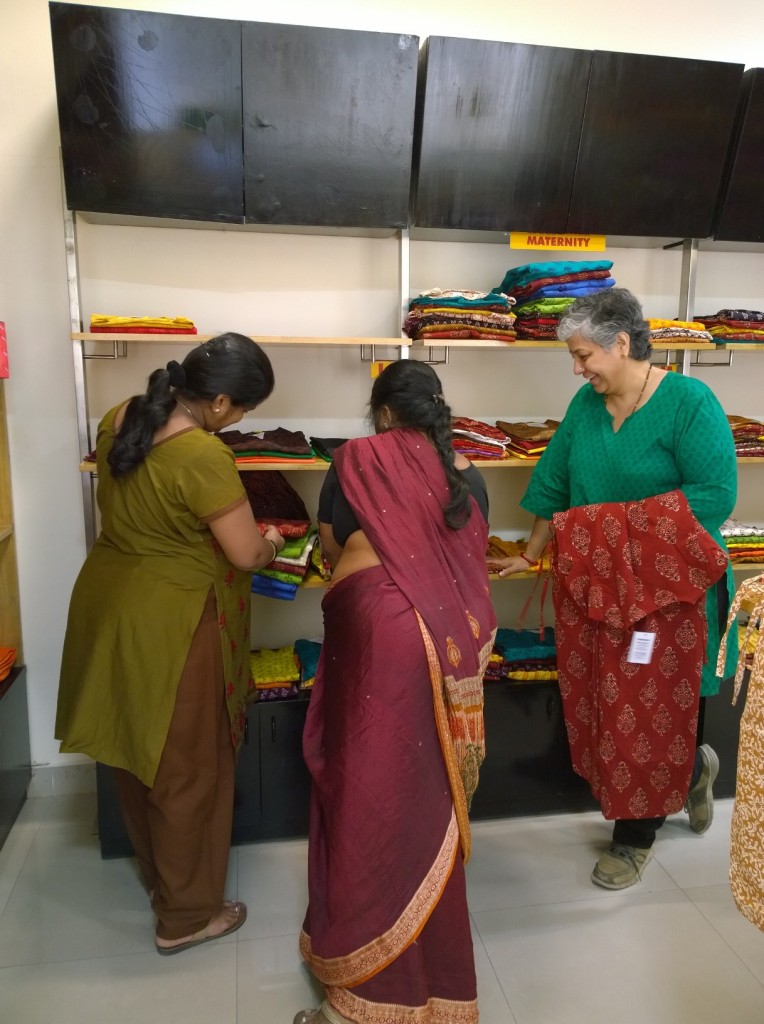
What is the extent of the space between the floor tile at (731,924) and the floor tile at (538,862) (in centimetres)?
9

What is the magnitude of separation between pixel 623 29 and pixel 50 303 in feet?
7.06

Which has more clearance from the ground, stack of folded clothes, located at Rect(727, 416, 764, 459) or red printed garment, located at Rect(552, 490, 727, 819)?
stack of folded clothes, located at Rect(727, 416, 764, 459)

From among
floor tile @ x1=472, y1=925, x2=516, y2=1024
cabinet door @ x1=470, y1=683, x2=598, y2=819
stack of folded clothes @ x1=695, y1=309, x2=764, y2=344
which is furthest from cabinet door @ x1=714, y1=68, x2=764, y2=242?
floor tile @ x1=472, y1=925, x2=516, y2=1024

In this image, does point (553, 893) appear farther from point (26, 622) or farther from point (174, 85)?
point (174, 85)

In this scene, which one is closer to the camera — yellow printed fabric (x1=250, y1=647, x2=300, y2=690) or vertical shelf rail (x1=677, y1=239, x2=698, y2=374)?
yellow printed fabric (x1=250, y1=647, x2=300, y2=690)

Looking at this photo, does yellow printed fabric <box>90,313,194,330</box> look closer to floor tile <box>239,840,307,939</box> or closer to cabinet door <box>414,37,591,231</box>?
cabinet door <box>414,37,591,231</box>

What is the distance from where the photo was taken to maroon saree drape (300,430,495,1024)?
5.10ft

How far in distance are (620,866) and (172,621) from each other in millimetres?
1523

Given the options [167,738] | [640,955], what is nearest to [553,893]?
[640,955]

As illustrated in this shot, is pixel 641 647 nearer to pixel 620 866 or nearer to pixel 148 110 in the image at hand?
pixel 620 866

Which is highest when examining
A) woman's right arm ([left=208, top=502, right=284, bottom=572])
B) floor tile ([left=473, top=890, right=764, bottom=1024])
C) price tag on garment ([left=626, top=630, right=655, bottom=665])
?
woman's right arm ([left=208, top=502, right=284, bottom=572])

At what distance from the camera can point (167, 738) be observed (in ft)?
5.89

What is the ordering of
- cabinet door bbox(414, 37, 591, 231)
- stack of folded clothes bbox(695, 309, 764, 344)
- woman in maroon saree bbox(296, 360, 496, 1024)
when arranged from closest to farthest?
1. woman in maroon saree bbox(296, 360, 496, 1024)
2. cabinet door bbox(414, 37, 591, 231)
3. stack of folded clothes bbox(695, 309, 764, 344)

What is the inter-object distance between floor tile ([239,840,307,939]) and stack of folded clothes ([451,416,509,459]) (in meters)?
1.39
